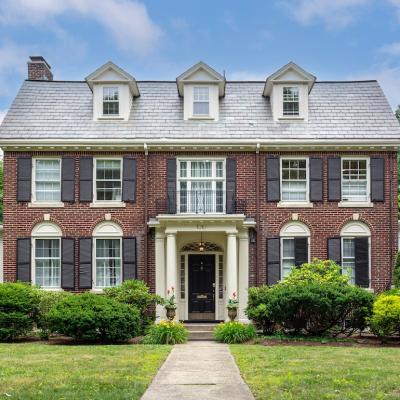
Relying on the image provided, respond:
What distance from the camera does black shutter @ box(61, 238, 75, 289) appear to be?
72.4 feet

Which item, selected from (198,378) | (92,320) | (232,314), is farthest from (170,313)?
(198,378)

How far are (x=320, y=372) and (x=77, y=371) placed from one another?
426 centimetres

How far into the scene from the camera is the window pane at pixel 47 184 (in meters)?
22.6

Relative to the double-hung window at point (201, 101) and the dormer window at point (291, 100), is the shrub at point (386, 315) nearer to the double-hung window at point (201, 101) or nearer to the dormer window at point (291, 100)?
the dormer window at point (291, 100)

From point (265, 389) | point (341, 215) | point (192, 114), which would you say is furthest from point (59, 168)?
point (265, 389)

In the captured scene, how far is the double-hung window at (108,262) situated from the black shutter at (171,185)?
214 centimetres

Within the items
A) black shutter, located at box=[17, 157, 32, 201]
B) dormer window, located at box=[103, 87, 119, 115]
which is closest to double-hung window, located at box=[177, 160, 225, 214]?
dormer window, located at box=[103, 87, 119, 115]

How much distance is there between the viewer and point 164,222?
21.4 metres

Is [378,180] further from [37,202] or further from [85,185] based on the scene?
[37,202]

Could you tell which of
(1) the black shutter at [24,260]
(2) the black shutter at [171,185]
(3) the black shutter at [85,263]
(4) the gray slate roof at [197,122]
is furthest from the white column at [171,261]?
(1) the black shutter at [24,260]

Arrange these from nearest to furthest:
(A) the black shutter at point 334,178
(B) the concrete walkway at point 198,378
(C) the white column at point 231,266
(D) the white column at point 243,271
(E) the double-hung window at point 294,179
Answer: (B) the concrete walkway at point 198,378 → (C) the white column at point 231,266 → (D) the white column at point 243,271 → (A) the black shutter at point 334,178 → (E) the double-hung window at point 294,179

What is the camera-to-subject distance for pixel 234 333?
1841 cm

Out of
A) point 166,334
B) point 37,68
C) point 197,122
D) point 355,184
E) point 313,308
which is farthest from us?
point 37,68

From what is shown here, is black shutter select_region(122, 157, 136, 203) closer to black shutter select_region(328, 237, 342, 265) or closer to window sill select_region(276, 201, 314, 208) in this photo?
window sill select_region(276, 201, 314, 208)
